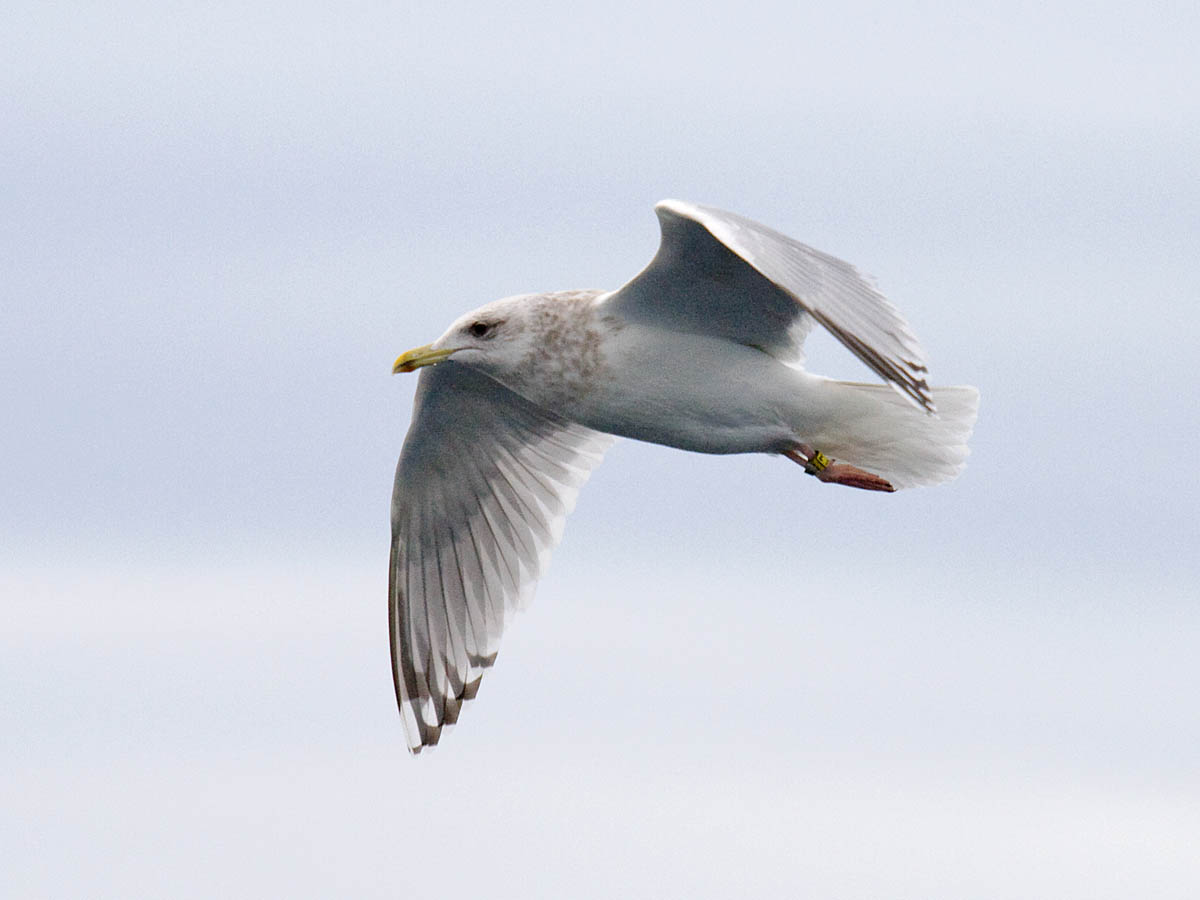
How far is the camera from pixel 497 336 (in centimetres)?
1007

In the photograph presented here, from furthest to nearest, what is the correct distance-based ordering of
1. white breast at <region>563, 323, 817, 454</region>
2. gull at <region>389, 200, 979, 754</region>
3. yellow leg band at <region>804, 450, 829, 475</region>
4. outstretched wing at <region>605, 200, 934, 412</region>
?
yellow leg band at <region>804, 450, 829, 475</region> → white breast at <region>563, 323, 817, 454</region> → gull at <region>389, 200, 979, 754</region> → outstretched wing at <region>605, 200, 934, 412</region>

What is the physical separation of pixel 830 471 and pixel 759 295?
1.02 m

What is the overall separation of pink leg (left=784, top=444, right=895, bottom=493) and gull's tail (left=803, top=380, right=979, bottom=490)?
0.08 metres

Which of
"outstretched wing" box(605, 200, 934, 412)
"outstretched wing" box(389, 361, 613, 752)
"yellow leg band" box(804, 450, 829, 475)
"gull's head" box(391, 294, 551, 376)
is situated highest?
"outstretched wing" box(605, 200, 934, 412)

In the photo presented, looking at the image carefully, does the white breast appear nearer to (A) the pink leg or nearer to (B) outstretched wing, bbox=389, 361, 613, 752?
(A) the pink leg

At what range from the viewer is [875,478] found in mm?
10398

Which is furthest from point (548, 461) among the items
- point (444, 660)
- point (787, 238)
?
point (787, 238)

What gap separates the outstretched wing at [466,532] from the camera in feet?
38.7

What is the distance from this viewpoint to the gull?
8.88 m

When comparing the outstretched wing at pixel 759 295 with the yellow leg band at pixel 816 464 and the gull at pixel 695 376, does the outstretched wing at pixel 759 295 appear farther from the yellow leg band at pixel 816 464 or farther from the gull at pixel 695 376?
the yellow leg band at pixel 816 464

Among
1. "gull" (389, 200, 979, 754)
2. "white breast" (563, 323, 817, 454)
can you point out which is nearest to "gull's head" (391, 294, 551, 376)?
"gull" (389, 200, 979, 754)

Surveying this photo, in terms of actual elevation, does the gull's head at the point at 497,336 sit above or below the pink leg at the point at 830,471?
above

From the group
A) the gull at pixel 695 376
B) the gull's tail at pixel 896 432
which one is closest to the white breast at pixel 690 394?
the gull at pixel 695 376

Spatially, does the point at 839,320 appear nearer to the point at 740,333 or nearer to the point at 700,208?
the point at 700,208
